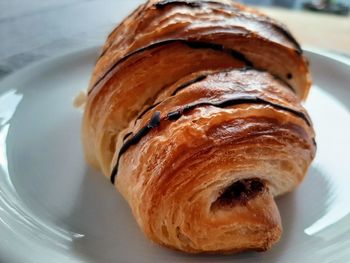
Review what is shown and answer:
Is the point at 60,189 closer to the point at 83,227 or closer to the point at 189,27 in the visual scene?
the point at 83,227

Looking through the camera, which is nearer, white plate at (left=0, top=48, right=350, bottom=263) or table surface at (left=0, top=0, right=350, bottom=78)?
white plate at (left=0, top=48, right=350, bottom=263)

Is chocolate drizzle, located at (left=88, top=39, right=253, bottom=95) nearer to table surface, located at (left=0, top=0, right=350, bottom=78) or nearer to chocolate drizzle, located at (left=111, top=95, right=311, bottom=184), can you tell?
chocolate drizzle, located at (left=111, top=95, right=311, bottom=184)

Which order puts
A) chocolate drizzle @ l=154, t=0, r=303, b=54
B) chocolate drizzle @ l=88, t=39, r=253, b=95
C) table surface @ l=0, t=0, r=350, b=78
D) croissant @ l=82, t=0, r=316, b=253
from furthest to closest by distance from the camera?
table surface @ l=0, t=0, r=350, b=78 → chocolate drizzle @ l=154, t=0, r=303, b=54 → chocolate drizzle @ l=88, t=39, r=253, b=95 → croissant @ l=82, t=0, r=316, b=253

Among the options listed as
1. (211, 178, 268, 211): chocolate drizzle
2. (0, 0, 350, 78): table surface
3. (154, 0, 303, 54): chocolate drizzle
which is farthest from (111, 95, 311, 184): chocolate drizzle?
(0, 0, 350, 78): table surface

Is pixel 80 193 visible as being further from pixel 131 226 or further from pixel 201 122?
pixel 201 122

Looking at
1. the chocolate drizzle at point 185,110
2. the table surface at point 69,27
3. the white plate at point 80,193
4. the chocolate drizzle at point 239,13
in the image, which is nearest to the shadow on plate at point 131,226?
the white plate at point 80,193

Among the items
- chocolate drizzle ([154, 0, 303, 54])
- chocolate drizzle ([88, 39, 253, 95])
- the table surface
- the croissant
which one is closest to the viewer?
the croissant
